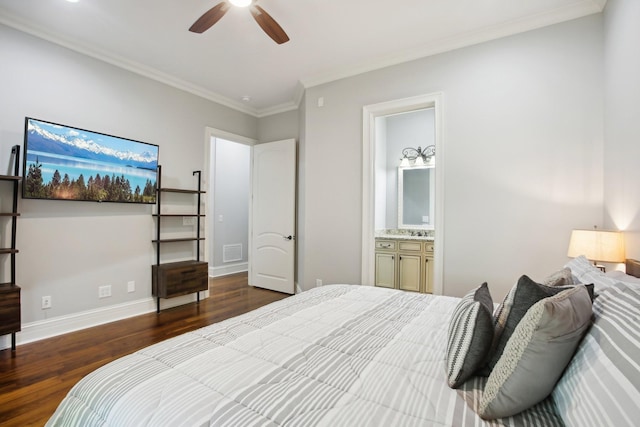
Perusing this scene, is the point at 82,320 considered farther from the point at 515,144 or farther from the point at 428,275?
the point at 515,144

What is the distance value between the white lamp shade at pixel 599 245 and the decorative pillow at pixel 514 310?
1310 mm

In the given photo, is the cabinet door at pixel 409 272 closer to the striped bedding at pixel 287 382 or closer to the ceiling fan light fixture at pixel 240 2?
the striped bedding at pixel 287 382

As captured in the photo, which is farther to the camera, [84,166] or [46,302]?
[84,166]

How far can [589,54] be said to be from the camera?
249 cm

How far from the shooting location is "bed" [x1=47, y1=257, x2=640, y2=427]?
0.77 metres

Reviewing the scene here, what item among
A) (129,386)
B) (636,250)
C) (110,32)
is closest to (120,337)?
(129,386)

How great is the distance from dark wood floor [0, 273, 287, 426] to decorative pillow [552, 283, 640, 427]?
2.48 meters

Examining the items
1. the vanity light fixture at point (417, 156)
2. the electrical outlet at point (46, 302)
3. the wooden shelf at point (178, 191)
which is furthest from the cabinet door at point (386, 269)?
the electrical outlet at point (46, 302)

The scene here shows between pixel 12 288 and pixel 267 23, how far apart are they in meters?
2.90

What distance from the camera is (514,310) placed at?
108 centimetres

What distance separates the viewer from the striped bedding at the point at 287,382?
2.77 feet

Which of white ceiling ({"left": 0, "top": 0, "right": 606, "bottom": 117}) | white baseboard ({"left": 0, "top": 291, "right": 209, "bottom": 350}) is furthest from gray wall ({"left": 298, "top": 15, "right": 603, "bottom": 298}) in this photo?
white baseboard ({"left": 0, "top": 291, "right": 209, "bottom": 350})

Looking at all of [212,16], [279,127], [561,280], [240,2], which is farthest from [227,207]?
[561,280]

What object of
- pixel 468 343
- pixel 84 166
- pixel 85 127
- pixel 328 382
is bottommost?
pixel 328 382
